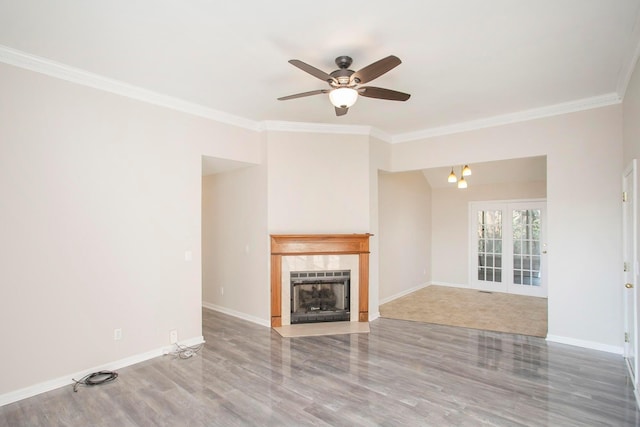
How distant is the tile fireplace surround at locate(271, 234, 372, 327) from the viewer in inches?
193

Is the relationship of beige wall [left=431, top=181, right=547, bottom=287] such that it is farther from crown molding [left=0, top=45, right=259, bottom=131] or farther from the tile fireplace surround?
crown molding [left=0, top=45, right=259, bottom=131]

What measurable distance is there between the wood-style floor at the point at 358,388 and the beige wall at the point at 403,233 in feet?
7.57

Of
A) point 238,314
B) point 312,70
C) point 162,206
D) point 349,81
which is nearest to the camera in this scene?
point 312,70

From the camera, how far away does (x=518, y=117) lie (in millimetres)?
4578

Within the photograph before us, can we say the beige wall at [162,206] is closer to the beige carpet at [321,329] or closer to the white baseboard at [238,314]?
the white baseboard at [238,314]

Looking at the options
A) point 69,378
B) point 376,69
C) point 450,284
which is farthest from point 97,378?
point 450,284

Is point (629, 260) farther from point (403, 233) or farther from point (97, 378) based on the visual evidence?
point (97, 378)

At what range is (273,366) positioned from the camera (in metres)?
3.60

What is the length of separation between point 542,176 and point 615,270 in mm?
3202

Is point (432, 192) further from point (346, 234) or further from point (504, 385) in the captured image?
point (504, 385)

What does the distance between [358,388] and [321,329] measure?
5.48ft

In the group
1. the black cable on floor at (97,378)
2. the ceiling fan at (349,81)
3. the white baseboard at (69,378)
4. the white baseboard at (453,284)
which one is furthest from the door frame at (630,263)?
the black cable on floor at (97,378)

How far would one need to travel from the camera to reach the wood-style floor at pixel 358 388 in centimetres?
266

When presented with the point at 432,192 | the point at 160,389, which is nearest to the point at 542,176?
the point at 432,192
